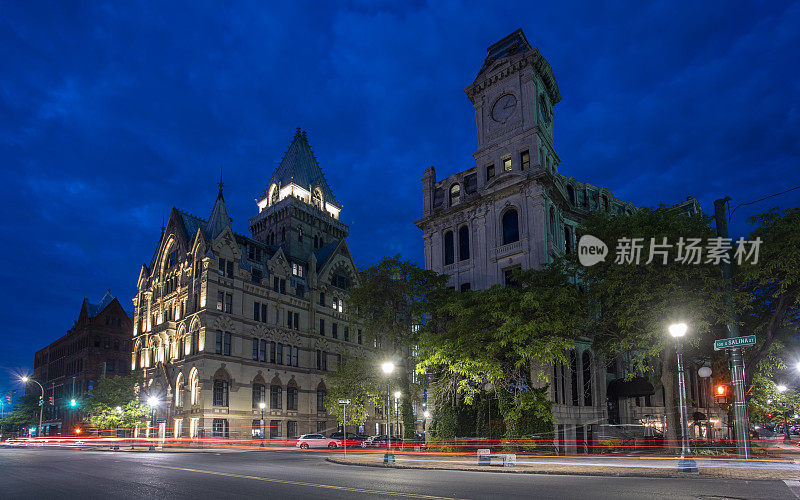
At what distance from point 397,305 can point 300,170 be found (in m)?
47.5

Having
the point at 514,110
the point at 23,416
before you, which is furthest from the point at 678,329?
the point at 23,416

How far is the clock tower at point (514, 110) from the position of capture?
45000 millimetres

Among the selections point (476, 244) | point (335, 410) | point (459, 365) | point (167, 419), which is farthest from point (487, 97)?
point (167, 419)

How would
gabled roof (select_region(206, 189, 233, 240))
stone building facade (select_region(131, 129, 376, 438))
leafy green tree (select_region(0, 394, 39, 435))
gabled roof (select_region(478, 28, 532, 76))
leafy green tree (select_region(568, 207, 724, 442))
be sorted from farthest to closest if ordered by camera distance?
leafy green tree (select_region(0, 394, 39, 435)) < gabled roof (select_region(206, 189, 233, 240)) < stone building facade (select_region(131, 129, 376, 438)) < gabled roof (select_region(478, 28, 532, 76)) < leafy green tree (select_region(568, 207, 724, 442))

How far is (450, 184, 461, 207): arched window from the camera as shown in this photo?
49472 mm

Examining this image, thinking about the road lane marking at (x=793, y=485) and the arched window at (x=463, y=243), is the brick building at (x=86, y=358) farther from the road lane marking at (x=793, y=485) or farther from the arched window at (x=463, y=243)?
the road lane marking at (x=793, y=485)

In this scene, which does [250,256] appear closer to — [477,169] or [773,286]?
[477,169]

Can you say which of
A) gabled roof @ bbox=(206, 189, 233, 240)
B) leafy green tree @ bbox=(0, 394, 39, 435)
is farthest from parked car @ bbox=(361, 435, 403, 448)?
leafy green tree @ bbox=(0, 394, 39, 435)

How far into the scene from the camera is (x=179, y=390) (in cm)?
6044

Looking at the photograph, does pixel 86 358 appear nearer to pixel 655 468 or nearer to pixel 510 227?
pixel 510 227

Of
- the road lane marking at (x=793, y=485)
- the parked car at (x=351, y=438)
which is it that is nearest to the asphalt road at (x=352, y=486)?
the road lane marking at (x=793, y=485)

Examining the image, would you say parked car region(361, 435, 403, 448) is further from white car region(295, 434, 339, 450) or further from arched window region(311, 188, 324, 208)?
arched window region(311, 188, 324, 208)

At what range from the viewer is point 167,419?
199 ft

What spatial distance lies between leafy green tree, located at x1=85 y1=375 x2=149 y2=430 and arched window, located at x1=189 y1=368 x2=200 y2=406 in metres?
4.96
